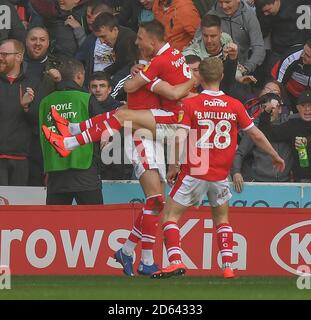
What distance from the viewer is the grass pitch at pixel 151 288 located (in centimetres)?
1151

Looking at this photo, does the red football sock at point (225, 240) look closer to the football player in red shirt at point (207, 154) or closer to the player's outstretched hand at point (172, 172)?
the football player in red shirt at point (207, 154)

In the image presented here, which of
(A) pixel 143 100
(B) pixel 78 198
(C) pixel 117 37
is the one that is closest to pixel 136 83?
(A) pixel 143 100

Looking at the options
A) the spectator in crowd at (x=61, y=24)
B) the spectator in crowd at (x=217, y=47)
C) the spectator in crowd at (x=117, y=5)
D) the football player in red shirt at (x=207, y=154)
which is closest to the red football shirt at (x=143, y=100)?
the football player in red shirt at (x=207, y=154)

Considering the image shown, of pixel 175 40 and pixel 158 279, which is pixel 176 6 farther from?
pixel 158 279

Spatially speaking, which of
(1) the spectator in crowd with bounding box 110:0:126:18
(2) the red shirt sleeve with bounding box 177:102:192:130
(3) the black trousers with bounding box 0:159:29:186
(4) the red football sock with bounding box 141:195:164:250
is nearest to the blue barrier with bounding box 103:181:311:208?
(3) the black trousers with bounding box 0:159:29:186

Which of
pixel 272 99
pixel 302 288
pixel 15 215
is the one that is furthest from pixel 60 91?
pixel 302 288

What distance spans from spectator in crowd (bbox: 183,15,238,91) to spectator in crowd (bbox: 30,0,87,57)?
5.64 feet

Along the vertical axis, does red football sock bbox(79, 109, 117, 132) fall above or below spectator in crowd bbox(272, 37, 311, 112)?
below

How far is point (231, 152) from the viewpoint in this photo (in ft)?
42.2

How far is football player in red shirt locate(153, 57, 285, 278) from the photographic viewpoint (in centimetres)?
1262

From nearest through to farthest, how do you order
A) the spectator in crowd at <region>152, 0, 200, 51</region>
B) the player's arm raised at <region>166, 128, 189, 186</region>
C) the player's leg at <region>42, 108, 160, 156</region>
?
the player's arm raised at <region>166, 128, 189, 186</region>
the player's leg at <region>42, 108, 160, 156</region>
the spectator in crowd at <region>152, 0, 200, 51</region>

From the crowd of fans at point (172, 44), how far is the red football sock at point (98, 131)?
1741 millimetres

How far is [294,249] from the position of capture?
15.0 metres

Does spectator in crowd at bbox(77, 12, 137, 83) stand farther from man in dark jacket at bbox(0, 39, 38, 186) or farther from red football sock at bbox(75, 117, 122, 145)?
red football sock at bbox(75, 117, 122, 145)
